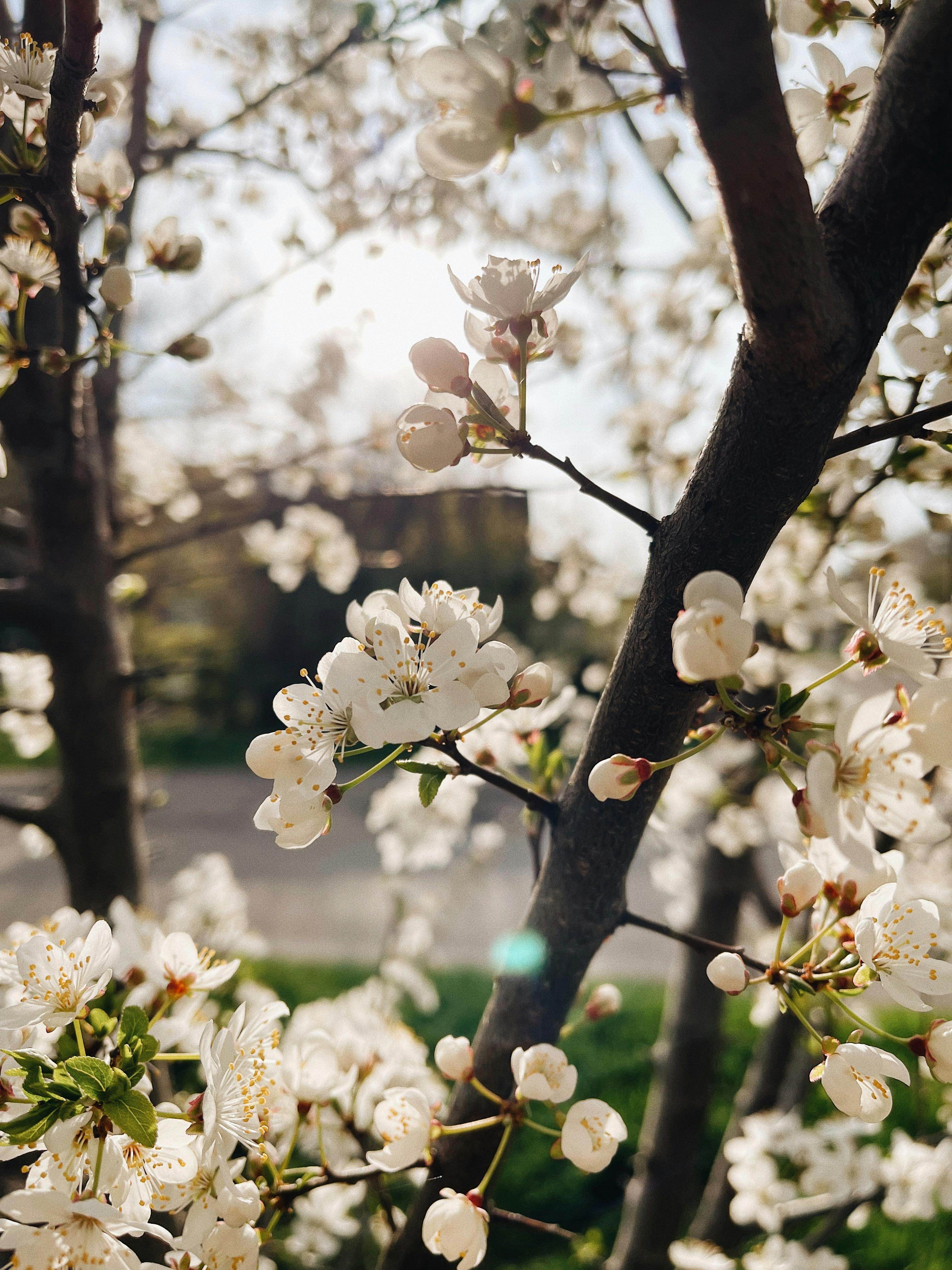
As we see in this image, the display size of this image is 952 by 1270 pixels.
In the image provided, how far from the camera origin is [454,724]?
28.4 inches

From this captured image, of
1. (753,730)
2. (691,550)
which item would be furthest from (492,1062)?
(691,550)

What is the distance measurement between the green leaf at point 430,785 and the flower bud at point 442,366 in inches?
16.4

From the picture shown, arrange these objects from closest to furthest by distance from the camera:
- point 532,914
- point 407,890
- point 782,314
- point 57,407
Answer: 1. point 782,314
2. point 532,914
3. point 57,407
4. point 407,890

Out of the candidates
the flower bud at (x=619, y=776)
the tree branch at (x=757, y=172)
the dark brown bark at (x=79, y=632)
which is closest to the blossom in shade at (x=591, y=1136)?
the flower bud at (x=619, y=776)

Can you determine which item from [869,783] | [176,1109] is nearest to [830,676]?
[869,783]

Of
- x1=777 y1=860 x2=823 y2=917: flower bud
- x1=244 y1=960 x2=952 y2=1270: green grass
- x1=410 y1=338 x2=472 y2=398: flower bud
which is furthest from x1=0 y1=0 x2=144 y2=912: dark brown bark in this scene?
x1=244 y1=960 x2=952 y2=1270: green grass

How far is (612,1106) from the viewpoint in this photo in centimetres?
411

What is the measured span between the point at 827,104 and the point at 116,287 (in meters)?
1.09

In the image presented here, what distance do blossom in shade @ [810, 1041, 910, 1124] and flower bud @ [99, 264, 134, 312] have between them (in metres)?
1.33

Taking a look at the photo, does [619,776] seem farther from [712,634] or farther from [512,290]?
[512,290]

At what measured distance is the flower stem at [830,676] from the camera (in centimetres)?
62

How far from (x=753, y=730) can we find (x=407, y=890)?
519cm

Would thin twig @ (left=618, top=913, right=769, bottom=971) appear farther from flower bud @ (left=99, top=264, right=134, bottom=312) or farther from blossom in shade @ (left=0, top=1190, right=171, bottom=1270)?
flower bud @ (left=99, top=264, right=134, bottom=312)

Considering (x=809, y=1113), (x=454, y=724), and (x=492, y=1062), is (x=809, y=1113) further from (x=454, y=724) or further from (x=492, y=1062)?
(x=454, y=724)
